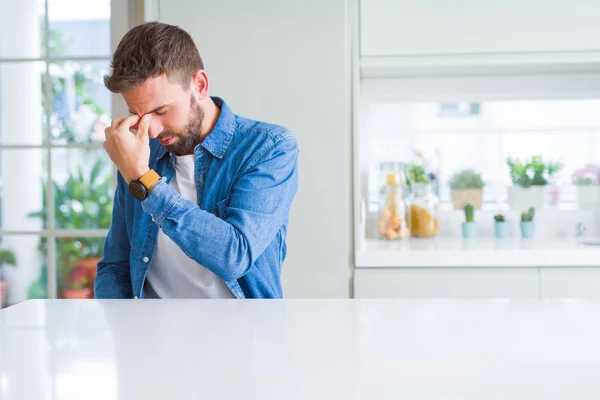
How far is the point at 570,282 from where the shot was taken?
238 centimetres

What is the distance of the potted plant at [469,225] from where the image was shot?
2.90 meters

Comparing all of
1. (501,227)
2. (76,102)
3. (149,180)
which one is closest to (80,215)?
(76,102)

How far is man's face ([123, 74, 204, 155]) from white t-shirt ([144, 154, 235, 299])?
0.73ft

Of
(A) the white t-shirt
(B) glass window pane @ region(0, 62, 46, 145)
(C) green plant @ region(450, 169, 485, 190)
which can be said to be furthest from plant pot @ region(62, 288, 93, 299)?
(C) green plant @ region(450, 169, 485, 190)

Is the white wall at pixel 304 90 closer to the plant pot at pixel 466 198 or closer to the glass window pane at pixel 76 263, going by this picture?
the plant pot at pixel 466 198

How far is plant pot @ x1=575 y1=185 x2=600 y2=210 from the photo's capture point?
2.98 meters

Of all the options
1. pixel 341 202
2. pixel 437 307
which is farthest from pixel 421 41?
pixel 437 307

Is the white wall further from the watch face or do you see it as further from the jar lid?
the watch face

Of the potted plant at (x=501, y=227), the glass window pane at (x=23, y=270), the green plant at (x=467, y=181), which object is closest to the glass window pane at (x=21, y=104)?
the glass window pane at (x=23, y=270)

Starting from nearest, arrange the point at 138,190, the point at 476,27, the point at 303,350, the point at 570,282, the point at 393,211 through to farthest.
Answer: the point at 303,350 < the point at 138,190 < the point at 570,282 < the point at 476,27 < the point at 393,211

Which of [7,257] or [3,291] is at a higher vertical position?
[7,257]

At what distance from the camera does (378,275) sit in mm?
2408

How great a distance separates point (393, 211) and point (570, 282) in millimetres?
754

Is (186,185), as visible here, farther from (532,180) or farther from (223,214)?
(532,180)
